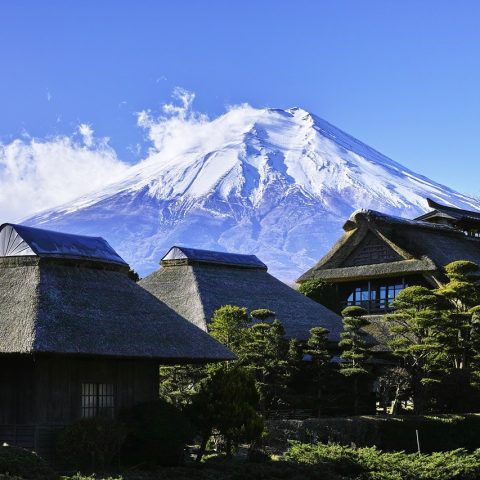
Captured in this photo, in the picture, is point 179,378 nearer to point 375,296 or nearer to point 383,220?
point 375,296

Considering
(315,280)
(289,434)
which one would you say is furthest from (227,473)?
(315,280)

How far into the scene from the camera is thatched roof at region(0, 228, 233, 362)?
24.8 metres

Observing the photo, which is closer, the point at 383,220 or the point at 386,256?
the point at 386,256

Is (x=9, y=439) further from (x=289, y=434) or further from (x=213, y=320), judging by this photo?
(x=213, y=320)

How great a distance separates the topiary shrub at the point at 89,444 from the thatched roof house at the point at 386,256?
2529 centimetres

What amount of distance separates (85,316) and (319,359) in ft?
43.3

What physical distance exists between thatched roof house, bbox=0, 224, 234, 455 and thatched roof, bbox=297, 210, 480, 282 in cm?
2171

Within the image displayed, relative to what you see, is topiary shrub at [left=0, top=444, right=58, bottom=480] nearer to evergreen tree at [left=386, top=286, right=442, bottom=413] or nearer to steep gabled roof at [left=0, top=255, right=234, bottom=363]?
steep gabled roof at [left=0, top=255, right=234, bottom=363]

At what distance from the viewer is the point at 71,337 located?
24.9 metres

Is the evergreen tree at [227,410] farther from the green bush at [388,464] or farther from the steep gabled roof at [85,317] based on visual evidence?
the green bush at [388,464]

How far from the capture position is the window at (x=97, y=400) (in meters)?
26.4

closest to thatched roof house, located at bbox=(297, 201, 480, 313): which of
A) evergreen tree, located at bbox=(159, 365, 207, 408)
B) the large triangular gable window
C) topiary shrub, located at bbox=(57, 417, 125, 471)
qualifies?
evergreen tree, located at bbox=(159, 365, 207, 408)

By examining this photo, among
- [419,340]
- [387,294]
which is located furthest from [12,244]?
[387,294]

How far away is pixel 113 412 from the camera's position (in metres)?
27.0
